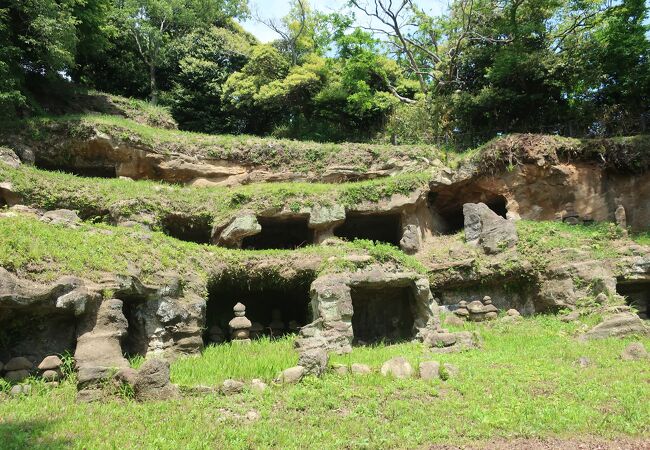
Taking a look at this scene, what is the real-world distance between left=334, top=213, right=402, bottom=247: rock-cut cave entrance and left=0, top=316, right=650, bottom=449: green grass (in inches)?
432

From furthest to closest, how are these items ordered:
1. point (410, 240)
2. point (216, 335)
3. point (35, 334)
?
point (410, 240) → point (216, 335) → point (35, 334)

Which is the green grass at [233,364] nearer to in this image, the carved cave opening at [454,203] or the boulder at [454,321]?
the boulder at [454,321]

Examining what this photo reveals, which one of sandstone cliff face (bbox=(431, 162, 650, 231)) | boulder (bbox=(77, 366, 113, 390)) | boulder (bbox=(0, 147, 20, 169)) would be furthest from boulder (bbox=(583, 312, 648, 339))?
boulder (bbox=(0, 147, 20, 169))

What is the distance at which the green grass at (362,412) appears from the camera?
6816 mm

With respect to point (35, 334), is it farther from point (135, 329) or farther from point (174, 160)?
point (174, 160)

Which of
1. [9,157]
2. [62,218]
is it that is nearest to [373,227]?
[62,218]

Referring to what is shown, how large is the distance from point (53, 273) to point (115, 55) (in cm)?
2505

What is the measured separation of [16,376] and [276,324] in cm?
950

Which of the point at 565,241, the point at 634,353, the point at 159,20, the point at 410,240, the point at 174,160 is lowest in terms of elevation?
the point at 634,353

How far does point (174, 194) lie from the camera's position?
1933cm

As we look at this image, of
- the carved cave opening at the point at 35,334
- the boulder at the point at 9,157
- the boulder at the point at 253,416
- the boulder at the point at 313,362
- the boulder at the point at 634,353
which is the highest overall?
the boulder at the point at 9,157

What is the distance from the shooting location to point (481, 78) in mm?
28250

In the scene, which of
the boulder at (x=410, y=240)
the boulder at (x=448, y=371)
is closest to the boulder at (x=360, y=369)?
the boulder at (x=448, y=371)

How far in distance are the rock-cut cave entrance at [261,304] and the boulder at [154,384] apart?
22.9ft
